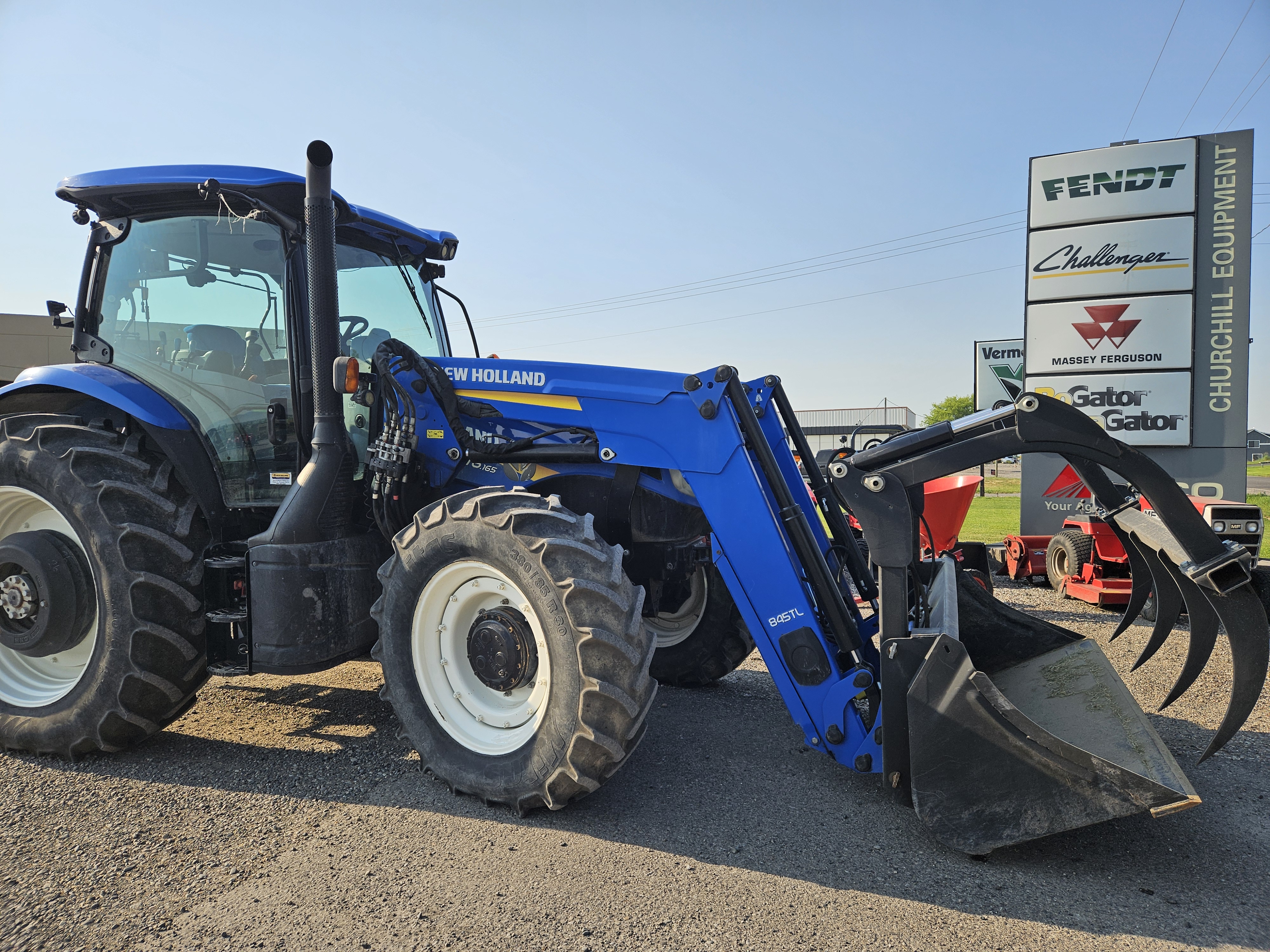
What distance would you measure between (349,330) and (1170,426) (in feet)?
30.3

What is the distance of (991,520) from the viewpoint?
1711 cm

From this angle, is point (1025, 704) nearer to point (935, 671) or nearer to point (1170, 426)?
point (935, 671)

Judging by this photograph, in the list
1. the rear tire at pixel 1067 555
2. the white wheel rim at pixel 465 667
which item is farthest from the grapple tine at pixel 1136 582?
the rear tire at pixel 1067 555

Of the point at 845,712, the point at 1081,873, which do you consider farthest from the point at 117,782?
the point at 1081,873

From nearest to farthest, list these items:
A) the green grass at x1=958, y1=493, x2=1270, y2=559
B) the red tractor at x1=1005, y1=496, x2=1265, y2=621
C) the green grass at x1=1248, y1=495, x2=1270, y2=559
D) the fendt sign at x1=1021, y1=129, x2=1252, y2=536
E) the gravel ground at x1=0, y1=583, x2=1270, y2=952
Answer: the gravel ground at x1=0, y1=583, x2=1270, y2=952 → the red tractor at x1=1005, y1=496, x2=1265, y2=621 → the fendt sign at x1=1021, y1=129, x2=1252, y2=536 → the green grass at x1=1248, y1=495, x2=1270, y2=559 → the green grass at x1=958, y1=493, x2=1270, y2=559

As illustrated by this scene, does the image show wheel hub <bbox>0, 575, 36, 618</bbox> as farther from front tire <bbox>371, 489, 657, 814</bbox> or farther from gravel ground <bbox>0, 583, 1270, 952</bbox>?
front tire <bbox>371, 489, 657, 814</bbox>

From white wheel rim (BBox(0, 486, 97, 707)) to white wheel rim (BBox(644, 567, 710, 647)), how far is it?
3.02 metres

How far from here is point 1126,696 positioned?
347 centimetres

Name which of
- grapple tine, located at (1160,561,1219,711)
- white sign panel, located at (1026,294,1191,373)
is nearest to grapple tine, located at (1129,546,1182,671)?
grapple tine, located at (1160,561,1219,711)

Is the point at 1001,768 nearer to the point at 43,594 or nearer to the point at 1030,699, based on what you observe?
the point at 1030,699

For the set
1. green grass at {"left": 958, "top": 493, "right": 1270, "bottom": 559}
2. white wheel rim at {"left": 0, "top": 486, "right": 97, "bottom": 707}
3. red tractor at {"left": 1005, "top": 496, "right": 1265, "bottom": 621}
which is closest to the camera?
white wheel rim at {"left": 0, "top": 486, "right": 97, "bottom": 707}

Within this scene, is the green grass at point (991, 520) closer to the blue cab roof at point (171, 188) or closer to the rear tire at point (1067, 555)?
the rear tire at point (1067, 555)

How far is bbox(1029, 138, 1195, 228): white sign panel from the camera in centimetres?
923

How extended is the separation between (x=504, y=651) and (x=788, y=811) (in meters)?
1.31
